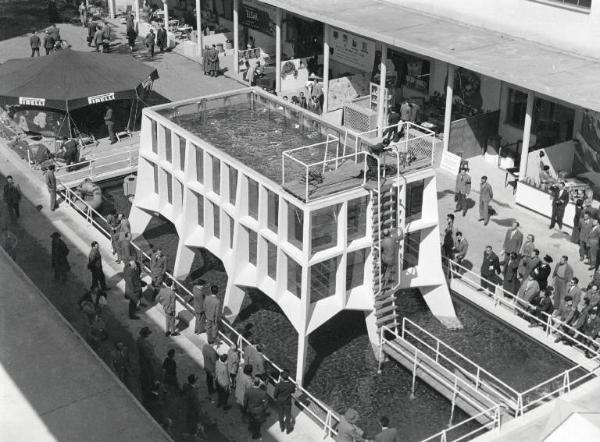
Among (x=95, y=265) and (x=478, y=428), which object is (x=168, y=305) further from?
(x=478, y=428)

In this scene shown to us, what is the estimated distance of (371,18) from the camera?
33.9 meters

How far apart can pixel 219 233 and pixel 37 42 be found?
76.0 feet

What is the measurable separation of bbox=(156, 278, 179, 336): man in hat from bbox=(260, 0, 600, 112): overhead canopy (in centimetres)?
1253

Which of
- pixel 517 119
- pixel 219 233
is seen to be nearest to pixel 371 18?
pixel 517 119

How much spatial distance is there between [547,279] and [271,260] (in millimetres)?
7116

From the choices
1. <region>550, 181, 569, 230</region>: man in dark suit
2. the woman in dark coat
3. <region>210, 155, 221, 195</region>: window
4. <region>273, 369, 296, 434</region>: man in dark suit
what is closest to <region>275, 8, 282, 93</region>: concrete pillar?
<region>550, 181, 569, 230</region>: man in dark suit

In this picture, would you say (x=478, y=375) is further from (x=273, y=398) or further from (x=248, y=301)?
(x=248, y=301)

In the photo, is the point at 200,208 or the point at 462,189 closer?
the point at 200,208

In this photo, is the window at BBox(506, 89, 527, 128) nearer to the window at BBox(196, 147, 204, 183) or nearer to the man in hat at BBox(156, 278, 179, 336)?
the window at BBox(196, 147, 204, 183)

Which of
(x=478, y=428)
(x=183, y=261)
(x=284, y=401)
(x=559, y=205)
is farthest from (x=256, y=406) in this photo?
(x=559, y=205)

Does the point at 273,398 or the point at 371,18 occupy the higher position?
the point at 371,18

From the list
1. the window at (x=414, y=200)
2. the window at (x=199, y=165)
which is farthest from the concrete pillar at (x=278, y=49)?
the window at (x=414, y=200)

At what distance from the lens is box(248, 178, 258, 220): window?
20750 millimetres

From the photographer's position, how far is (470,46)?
99.5 ft
